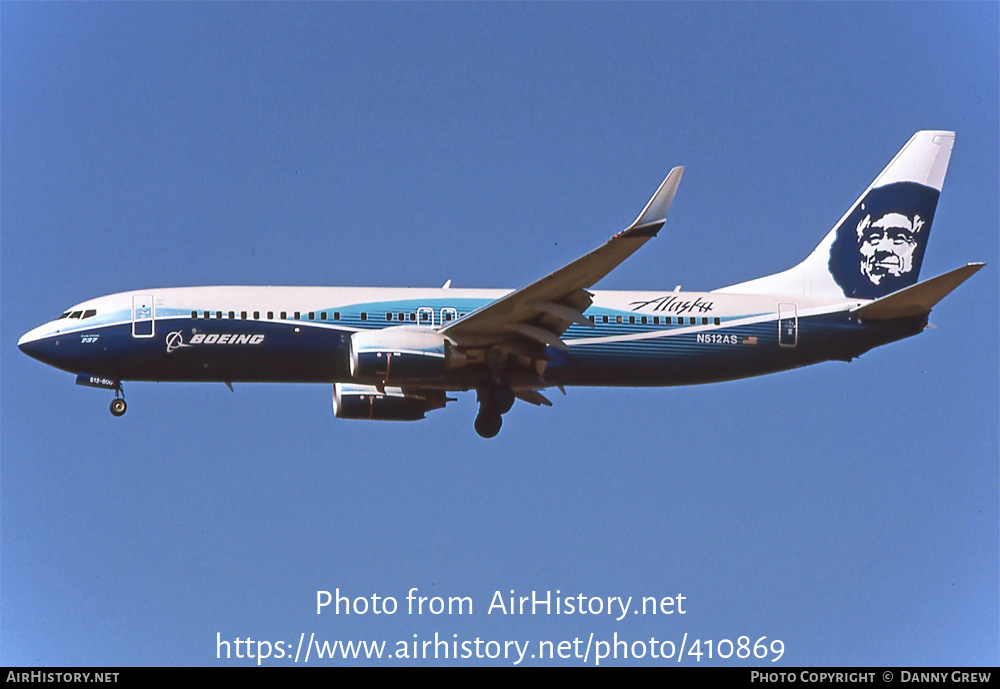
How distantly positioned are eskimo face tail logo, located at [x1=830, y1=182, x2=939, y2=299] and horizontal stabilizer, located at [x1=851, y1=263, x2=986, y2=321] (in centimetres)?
214

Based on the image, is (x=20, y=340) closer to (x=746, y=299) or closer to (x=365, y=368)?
(x=365, y=368)

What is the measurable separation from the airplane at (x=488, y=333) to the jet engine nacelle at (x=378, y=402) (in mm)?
52

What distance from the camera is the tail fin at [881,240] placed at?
4109cm

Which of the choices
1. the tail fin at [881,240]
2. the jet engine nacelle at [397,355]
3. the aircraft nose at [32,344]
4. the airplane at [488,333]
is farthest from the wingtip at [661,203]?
the aircraft nose at [32,344]

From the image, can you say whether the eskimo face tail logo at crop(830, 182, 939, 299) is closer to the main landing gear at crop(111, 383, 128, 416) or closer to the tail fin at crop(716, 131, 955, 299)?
the tail fin at crop(716, 131, 955, 299)

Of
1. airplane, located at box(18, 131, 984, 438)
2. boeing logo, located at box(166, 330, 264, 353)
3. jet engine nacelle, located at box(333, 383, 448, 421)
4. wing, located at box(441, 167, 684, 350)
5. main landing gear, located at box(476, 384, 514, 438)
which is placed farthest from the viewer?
jet engine nacelle, located at box(333, 383, 448, 421)

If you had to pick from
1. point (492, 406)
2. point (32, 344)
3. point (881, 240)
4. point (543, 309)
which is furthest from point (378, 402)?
point (881, 240)

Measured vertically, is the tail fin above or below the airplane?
above

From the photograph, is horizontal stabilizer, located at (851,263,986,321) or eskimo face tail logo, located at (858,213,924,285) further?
eskimo face tail logo, located at (858,213,924,285)

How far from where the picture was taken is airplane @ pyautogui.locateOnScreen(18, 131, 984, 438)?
36.7m

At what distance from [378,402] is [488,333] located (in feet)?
17.6

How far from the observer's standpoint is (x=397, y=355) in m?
36.0

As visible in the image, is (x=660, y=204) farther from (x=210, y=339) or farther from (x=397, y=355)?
(x=210, y=339)

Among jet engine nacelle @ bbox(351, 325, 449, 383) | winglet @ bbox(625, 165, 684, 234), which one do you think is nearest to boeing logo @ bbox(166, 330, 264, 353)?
jet engine nacelle @ bbox(351, 325, 449, 383)
